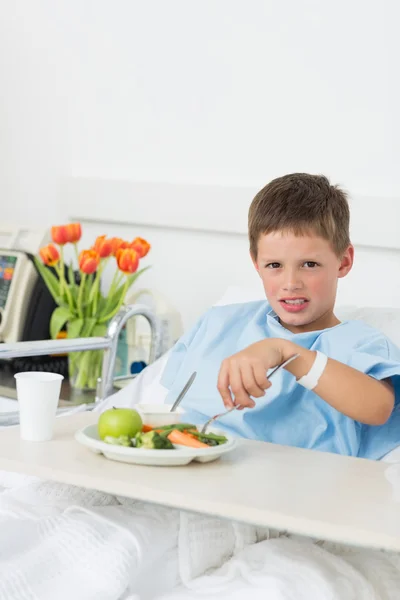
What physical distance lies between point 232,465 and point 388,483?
20cm

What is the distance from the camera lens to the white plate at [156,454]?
1.11 metres

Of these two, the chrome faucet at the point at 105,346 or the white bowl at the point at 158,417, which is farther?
the chrome faucet at the point at 105,346

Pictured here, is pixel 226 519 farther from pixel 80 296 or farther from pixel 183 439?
pixel 80 296

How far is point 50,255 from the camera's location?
240 centimetres

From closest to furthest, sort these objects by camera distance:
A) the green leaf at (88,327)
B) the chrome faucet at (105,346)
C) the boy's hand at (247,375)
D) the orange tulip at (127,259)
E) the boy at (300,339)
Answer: the boy's hand at (247,375) → the boy at (300,339) → the chrome faucet at (105,346) → the orange tulip at (127,259) → the green leaf at (88,327)

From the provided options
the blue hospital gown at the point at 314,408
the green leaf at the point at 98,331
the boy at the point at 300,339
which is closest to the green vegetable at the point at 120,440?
the boy at the point at 300,339

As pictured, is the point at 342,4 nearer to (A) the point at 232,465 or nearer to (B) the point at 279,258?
(B) the point at 279,258

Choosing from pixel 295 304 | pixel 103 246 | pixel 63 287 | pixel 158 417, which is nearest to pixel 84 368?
pixel 63 287

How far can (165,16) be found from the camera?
2607 mm

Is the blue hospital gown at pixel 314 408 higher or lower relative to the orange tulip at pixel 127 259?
lower

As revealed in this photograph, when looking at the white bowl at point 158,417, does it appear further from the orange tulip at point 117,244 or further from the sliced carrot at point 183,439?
the orange tulip at point 117,244

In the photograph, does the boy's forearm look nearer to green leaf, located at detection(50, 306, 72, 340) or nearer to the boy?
the boy

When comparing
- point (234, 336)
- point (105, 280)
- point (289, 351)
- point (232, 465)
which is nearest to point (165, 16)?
point (105, 280)

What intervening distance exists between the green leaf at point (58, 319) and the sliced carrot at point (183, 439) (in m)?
1.31
